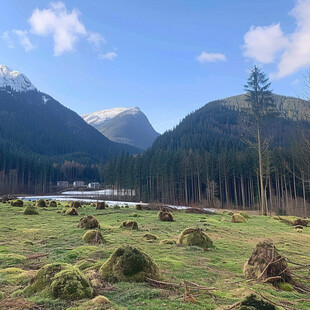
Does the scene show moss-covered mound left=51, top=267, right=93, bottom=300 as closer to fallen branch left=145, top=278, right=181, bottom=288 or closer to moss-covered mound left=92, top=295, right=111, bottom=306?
moss-covered mound left=92, top=295, right=111, bottom=306

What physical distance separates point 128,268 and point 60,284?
1839 millimetres

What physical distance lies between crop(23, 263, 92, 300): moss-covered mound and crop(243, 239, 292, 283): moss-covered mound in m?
4.68

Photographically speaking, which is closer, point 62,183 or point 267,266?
point 267,266

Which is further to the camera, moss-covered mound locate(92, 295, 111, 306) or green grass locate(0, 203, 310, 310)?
green grass locate(0, 203, 310, 310)

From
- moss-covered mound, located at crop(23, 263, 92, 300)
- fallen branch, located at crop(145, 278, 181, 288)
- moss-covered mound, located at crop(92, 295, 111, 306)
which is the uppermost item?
moss-covered mound, located at crop(23, 263, 92, 300)

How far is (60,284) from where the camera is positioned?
17.2 ft

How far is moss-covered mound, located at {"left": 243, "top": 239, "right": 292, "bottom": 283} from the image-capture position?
23.3 ft

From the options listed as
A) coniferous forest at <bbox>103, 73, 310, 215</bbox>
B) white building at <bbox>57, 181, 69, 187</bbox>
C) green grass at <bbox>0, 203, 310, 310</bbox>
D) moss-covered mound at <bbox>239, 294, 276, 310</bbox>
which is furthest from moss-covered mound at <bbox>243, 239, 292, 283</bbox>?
white building at <bbox>57, 181, 69, 187</bbox>

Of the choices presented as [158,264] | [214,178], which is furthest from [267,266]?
[214,178]

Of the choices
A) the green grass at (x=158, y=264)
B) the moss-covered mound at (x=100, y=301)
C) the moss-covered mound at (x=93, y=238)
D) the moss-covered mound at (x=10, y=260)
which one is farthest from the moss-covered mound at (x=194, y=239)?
the moss-covered mound at (x=100, y=301)

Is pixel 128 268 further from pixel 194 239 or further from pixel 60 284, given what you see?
pixel 194 239

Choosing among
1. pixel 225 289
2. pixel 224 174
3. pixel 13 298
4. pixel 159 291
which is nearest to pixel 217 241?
pixel 225 289

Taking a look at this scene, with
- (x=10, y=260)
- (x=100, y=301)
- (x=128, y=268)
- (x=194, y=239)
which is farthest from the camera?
(x=194, y=239)

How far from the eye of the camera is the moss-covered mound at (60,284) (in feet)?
16.7
